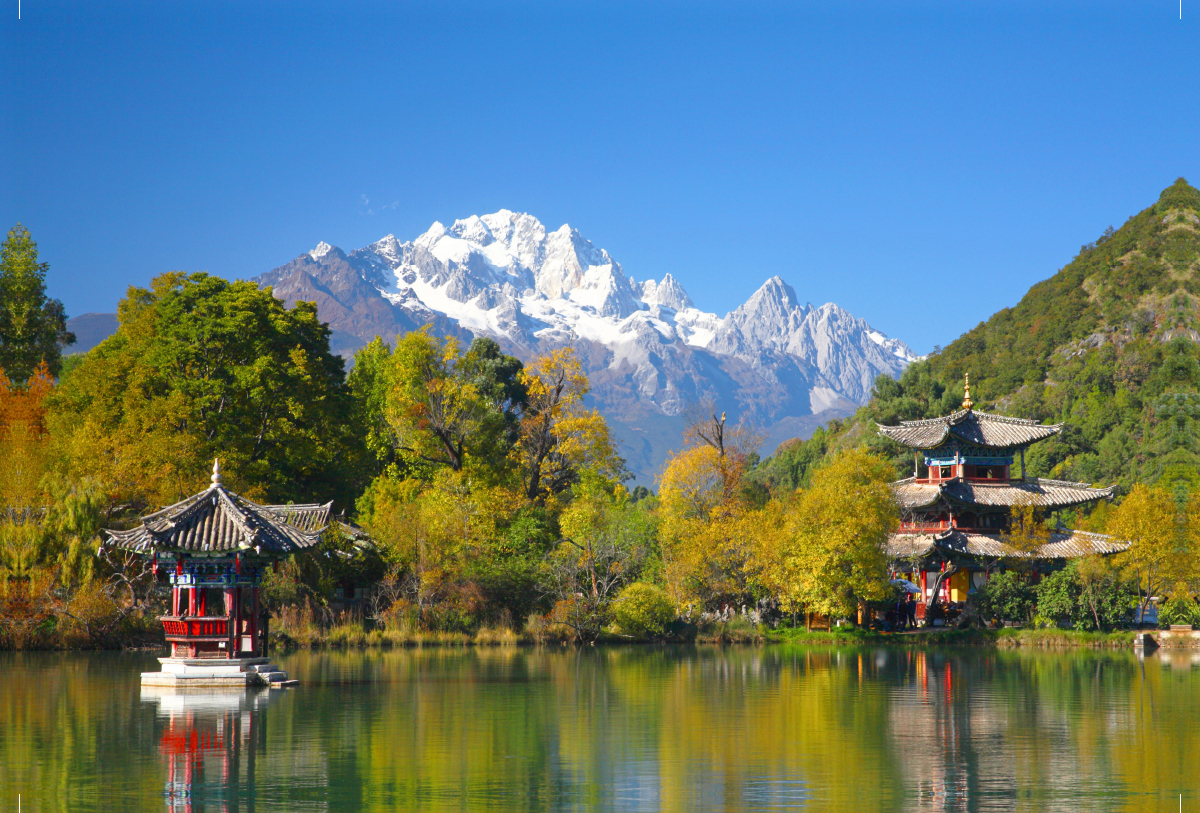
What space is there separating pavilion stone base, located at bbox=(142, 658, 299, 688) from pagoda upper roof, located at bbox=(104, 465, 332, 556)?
2793mm

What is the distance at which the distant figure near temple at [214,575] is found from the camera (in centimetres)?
2886

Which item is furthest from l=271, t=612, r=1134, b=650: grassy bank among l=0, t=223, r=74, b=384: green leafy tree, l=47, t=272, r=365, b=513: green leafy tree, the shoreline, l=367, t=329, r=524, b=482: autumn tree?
l=0, t=223, r=74, b=384: green leafy tree

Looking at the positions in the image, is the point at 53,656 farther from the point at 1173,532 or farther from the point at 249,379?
the point at 1173,532

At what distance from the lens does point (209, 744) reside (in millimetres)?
19578

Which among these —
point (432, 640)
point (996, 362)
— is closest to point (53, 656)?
point (432, 640)

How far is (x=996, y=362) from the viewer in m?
124

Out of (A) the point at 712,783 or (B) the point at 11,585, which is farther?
(B) the point at 11,585

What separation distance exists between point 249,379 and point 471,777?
36016mm

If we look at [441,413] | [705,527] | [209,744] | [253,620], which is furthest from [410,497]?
[209,744]

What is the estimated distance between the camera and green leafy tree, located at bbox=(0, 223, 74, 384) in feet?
196

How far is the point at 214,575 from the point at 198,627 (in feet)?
4.44

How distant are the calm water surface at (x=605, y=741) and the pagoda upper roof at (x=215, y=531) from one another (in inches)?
140

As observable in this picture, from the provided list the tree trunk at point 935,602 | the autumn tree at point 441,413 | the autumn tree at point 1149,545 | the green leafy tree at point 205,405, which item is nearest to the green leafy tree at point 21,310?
the green leafy tree at point 205,405

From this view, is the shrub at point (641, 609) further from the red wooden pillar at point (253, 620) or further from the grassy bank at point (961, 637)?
the red wooden pillar at point (253, 620)
